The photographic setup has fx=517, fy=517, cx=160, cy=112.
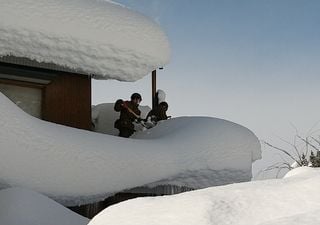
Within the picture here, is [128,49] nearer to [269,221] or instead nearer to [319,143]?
[319,143]

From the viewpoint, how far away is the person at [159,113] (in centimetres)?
1082

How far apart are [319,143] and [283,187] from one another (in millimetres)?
8320

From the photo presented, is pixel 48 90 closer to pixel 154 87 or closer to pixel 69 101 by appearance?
pixel 69 101

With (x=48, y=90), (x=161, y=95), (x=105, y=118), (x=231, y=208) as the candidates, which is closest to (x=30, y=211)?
(x=48, y=90)

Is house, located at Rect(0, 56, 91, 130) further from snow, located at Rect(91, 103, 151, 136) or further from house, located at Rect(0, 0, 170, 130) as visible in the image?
snow, located at Rect(91, 103, 151, 136)

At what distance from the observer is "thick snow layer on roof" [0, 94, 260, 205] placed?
696cm

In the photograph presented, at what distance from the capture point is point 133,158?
27.0 ft

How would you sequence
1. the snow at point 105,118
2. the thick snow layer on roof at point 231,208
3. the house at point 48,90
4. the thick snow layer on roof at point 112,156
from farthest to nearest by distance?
1. the snow at point 105,118
2. the house at point 48,90
3. the thick snow layer on roof at point 112,156
4. the thick snow layer on roof at point 231,208

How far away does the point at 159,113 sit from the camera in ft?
35.7

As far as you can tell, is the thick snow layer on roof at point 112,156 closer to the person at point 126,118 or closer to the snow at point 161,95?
the person at point 126,118

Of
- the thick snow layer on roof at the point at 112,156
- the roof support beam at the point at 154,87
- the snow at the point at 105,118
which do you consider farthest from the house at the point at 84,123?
the snow at the point at 105,118

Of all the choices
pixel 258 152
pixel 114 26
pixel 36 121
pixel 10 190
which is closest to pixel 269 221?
pixel 10 190

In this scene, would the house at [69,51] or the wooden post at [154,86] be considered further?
the wooden post at [154,86]

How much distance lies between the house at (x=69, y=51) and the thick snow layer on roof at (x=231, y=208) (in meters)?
6.23
